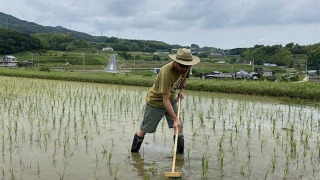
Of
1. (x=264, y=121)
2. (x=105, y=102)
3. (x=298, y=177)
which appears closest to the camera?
(x=298, y=177)

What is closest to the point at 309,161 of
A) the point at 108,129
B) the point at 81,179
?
the point at 81,179

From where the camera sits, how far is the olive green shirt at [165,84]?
3.98 metres

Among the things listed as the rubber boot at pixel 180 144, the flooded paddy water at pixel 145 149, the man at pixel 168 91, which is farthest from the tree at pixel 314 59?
the man at pixel 168 91

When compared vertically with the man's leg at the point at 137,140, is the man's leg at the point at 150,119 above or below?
above

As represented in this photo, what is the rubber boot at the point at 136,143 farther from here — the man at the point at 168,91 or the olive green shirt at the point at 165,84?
the olive green shirt at the point at 165,84

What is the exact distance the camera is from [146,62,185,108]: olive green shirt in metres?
3.98

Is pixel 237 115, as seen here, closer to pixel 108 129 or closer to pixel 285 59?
pixel 108 129

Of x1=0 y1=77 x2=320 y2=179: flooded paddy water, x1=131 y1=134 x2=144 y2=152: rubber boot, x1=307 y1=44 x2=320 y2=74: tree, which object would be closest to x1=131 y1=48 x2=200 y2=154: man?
x1=131 y1=134 x2=144 y2=152: rubber boot

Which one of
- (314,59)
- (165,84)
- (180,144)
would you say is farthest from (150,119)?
(314,59)

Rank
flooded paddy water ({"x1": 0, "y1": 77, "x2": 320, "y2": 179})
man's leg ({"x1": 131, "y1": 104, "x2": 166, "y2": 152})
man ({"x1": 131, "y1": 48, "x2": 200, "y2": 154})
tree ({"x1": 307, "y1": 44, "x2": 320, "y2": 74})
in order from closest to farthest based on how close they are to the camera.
Result: flooded paddy water ({"x1": 0, "y1": 77, "x2": 320, "y2": 179}), man ({"x1": 131, "y1": 48, "x2": 200, "y2": 154}), man's leg ({"x1": 131, "y1": 104, "x2": 166, "y2": 152}), tree ({"x1": 307, "y1": 44, "x2": 320, "y2": 74})

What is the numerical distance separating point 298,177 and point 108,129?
320 centimetres

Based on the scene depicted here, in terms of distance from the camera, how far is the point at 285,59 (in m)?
50.0

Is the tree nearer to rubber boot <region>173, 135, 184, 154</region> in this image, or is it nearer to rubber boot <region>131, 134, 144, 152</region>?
rubber boot <region>173, 135, 184, 154</region>

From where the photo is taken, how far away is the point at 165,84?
13.0 ft
